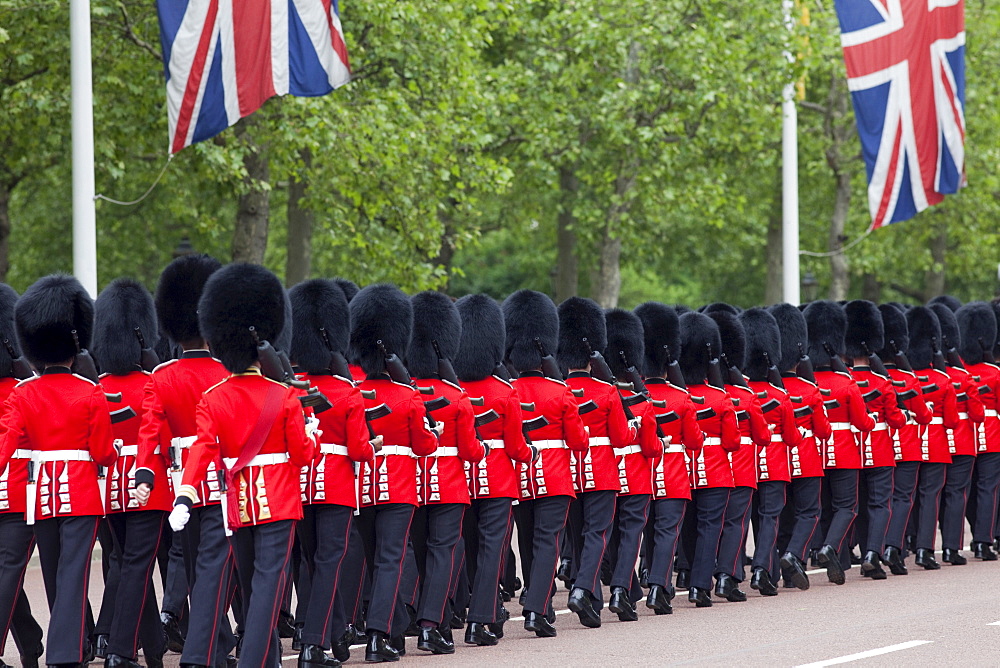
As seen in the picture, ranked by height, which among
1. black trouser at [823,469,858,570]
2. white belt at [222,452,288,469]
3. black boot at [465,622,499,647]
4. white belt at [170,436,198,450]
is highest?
white belt at [170,436,198,450]

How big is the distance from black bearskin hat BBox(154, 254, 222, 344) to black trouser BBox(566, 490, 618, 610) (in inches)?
101

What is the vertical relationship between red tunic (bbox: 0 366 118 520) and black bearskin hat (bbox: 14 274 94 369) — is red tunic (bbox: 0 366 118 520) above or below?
below

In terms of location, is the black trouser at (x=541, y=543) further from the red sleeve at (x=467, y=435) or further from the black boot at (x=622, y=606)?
the red sleeve at (x=467, y=435)

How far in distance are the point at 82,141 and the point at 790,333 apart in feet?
20.4

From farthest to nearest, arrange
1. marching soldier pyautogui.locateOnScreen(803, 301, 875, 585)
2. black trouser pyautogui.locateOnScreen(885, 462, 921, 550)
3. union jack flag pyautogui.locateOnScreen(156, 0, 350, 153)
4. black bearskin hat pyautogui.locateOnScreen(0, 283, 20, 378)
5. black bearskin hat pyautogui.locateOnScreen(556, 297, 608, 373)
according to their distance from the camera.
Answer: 1. union jack flag pyautogui.locateOnScreen(156, 0, 350, 153)
2. black trouser pyautogui.locateOnScreen(885, 462, 921, 550)
3. marching soldier pyautogui.locateOnScreen(803, 301, 875, 585)
4. black bearskin hat pyautogui.locateOnScreen(556, 297, 608, 373)
5. black bearskin hat pyautogui.locateOnScreen(0, 283, 20, 378)

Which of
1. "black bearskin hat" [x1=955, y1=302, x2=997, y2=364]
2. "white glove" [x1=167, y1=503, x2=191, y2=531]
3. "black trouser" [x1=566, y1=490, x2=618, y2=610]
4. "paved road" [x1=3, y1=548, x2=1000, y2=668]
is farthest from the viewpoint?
"black bearskin hat" [x1=955, y1=302, x2=997, y2=364]

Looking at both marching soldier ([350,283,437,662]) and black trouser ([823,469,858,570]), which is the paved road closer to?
marching soldier ([350,283,437,662])

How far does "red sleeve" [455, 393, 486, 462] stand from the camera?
805 centimetres

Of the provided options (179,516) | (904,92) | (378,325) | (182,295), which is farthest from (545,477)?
(904,92)

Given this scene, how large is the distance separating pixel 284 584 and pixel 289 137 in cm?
1103

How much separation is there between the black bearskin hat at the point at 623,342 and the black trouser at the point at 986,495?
12.7ft

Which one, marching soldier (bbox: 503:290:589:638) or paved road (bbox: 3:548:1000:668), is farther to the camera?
marching soldier (bbox: 503:290:589:638)

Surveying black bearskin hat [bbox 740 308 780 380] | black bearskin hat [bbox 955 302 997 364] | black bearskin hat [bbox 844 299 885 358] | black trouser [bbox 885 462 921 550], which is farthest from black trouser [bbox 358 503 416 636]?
black bearskin hat [bbox 955 302 997 364]

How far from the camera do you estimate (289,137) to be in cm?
1723
